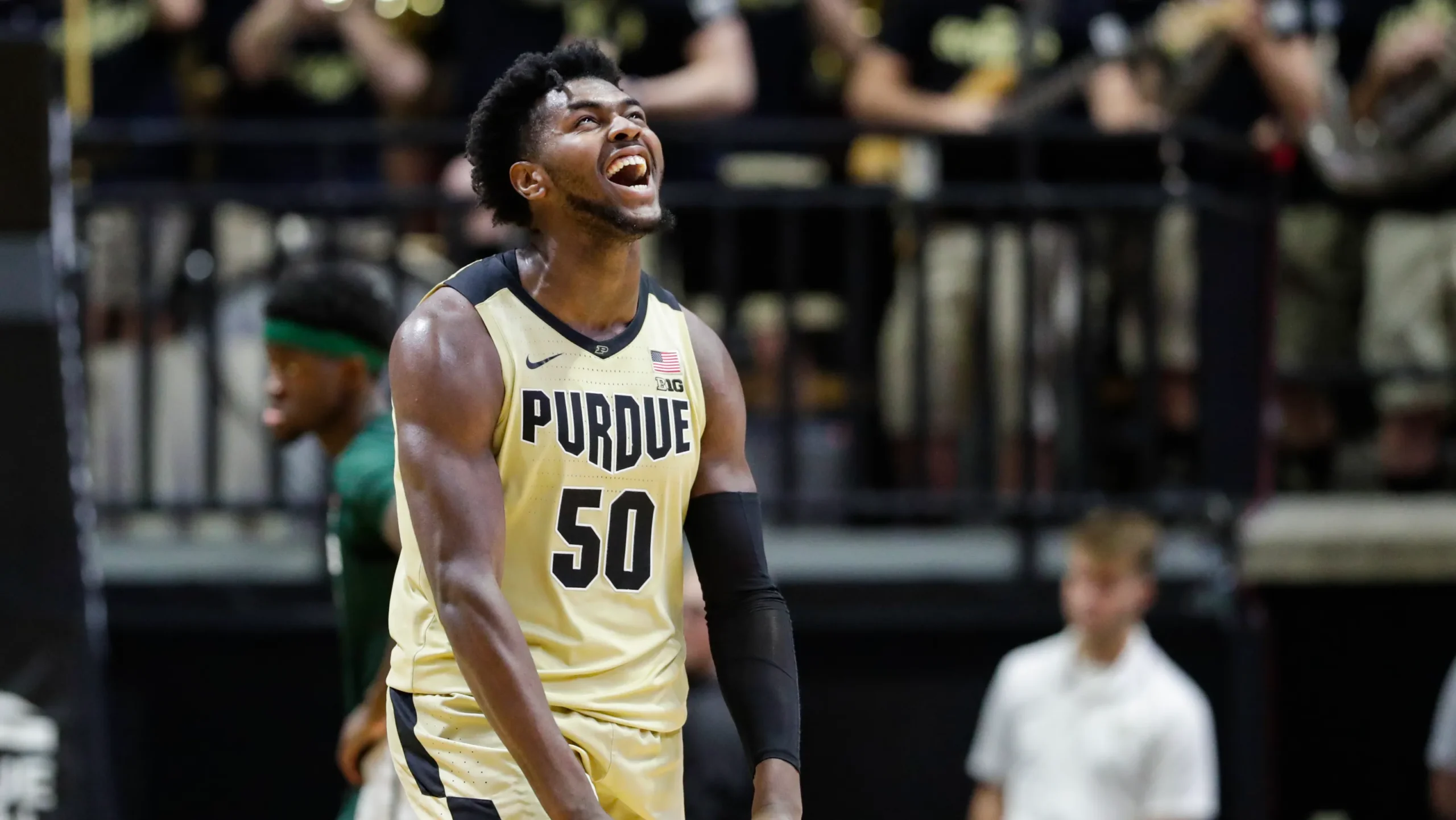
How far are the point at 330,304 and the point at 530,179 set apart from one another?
4.75ft

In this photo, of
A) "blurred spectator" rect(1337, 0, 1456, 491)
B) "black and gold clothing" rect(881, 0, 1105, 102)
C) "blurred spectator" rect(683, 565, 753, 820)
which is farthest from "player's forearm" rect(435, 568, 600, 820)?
"blurred spectator" rect(1337, 0, 1456, 491)

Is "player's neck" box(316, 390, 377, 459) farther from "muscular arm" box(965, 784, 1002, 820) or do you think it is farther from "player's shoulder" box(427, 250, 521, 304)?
"muscular arm" box(965, 784, 1002, 820)

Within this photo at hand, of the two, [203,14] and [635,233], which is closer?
[635,233]

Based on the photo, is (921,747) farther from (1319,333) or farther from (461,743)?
(461,743)

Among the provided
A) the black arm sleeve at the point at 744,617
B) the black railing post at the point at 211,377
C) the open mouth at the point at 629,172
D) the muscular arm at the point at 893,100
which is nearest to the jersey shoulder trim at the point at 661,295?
the open mouth at the point at 629,172

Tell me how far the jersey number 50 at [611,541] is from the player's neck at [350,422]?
150 centimetres

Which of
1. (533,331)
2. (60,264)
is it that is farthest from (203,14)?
(533,331)

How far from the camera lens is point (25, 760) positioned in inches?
218

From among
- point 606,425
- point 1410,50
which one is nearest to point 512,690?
point 606,425

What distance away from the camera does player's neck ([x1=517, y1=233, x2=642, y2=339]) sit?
324cm

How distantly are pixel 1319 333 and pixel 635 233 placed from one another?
5715mm

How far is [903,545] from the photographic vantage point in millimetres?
7312

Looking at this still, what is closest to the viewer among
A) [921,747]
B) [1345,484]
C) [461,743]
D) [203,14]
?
[461,743]

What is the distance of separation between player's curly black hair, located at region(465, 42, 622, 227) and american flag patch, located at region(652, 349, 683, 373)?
31 centimetres
